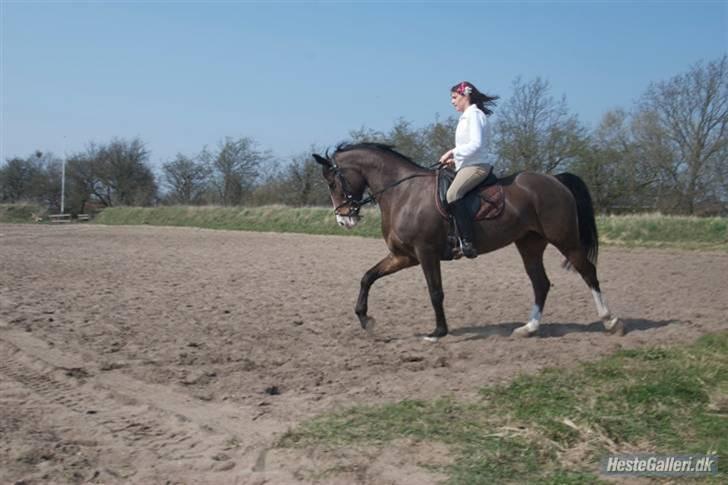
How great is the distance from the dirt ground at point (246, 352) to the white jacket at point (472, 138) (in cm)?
216

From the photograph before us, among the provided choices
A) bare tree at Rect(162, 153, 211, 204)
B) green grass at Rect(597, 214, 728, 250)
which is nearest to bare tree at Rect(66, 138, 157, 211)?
bare tree at Rect(162, 153, 211, 204)

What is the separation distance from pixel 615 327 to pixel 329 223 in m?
26.8

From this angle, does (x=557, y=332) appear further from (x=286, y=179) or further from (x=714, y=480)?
(x=286, y=179)

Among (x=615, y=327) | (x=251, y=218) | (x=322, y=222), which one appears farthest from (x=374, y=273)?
(x=251, y=218)

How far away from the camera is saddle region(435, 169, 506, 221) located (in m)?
7.39

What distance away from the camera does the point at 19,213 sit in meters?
48.8

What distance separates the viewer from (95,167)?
6212 centimetres

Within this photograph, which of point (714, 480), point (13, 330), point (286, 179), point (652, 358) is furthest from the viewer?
point (286, 179)

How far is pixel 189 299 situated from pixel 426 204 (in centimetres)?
449

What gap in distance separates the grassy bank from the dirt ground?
8861mm

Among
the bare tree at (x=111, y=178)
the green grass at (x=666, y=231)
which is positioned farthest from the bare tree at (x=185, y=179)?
the green grass at (x=666, y=231)

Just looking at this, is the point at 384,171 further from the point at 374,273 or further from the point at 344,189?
the point at 374,273

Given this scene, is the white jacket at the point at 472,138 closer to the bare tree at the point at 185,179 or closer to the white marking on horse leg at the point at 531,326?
the white marking on horse leg at the point at 531,326

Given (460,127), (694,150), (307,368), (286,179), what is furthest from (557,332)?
(286,179)
